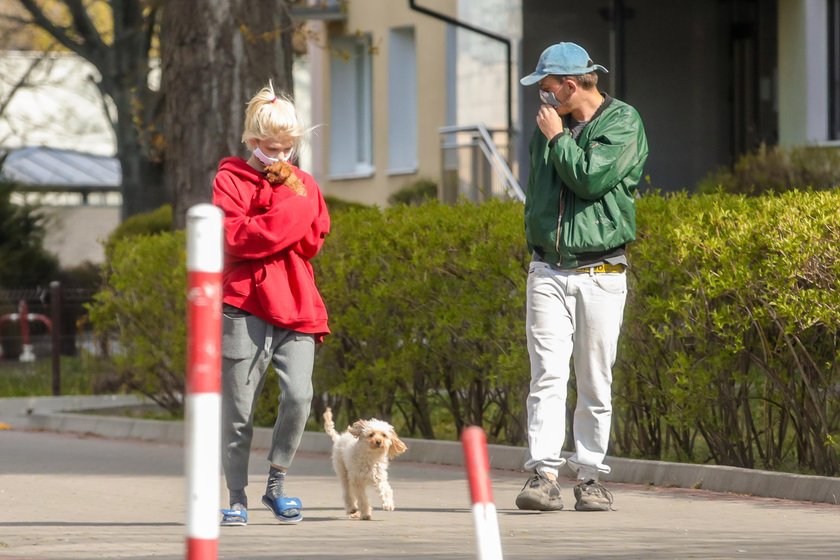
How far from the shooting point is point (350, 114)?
2820cm

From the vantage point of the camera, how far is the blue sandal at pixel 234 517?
7.51m

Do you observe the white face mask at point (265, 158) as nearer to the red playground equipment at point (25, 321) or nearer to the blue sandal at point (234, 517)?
the blue sandal at point (234, 517)

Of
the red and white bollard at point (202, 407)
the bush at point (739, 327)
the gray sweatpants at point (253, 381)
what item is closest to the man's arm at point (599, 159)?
the bush at point (739, 327)

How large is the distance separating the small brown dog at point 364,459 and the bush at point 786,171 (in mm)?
8054

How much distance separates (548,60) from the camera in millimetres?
7832

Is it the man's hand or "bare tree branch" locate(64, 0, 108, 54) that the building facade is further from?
the man's hand

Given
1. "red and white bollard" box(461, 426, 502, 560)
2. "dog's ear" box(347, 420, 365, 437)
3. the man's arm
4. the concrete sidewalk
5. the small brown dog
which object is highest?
the man's arm

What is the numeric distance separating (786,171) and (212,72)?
17.6 ft

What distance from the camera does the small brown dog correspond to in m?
7.77

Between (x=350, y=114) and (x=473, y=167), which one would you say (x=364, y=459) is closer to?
(x=473, y=167)

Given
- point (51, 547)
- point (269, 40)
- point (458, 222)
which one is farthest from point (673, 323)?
point (269, 40)

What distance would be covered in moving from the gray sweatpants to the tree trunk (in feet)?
22.8

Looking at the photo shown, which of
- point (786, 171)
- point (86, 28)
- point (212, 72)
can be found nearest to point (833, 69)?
point (786, 171)

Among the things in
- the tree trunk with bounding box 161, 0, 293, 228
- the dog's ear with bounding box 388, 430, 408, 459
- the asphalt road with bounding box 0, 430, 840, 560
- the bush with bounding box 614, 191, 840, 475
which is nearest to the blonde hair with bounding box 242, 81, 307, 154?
the dog's ear with bounding box 388, 430, 408, 459
